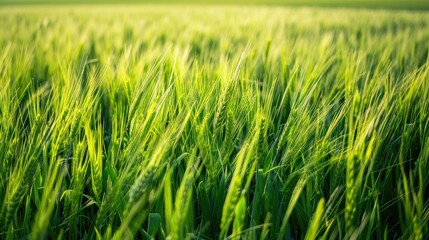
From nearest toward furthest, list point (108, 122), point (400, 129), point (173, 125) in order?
point (173, 125) < point (400, 129) < point (108, 122)

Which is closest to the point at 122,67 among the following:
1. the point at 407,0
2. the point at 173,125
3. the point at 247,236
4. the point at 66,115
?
the point at 66,115

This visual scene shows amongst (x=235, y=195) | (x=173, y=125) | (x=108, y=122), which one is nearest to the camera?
(x=235, y=195)

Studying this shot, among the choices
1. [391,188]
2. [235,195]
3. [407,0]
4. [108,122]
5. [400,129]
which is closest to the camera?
[235,195]

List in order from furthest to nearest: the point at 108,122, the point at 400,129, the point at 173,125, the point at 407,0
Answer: the point at 407,0
the point at 108,122
the point at 400,129
the point at 173,125

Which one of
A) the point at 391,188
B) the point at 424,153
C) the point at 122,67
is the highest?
the point at 122,67

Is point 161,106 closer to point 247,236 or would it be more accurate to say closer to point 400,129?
point 247,236

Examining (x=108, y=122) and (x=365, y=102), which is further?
(x=108, y=122)

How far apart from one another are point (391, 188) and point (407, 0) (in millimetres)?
25404

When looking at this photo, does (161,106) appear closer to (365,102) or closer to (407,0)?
(365,102)

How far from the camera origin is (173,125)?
652 millimetres

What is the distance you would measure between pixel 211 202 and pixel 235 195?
0.20m

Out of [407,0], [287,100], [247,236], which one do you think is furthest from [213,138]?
[407,0]

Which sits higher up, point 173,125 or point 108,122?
point 173,125

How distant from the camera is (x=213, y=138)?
71 centimetres
